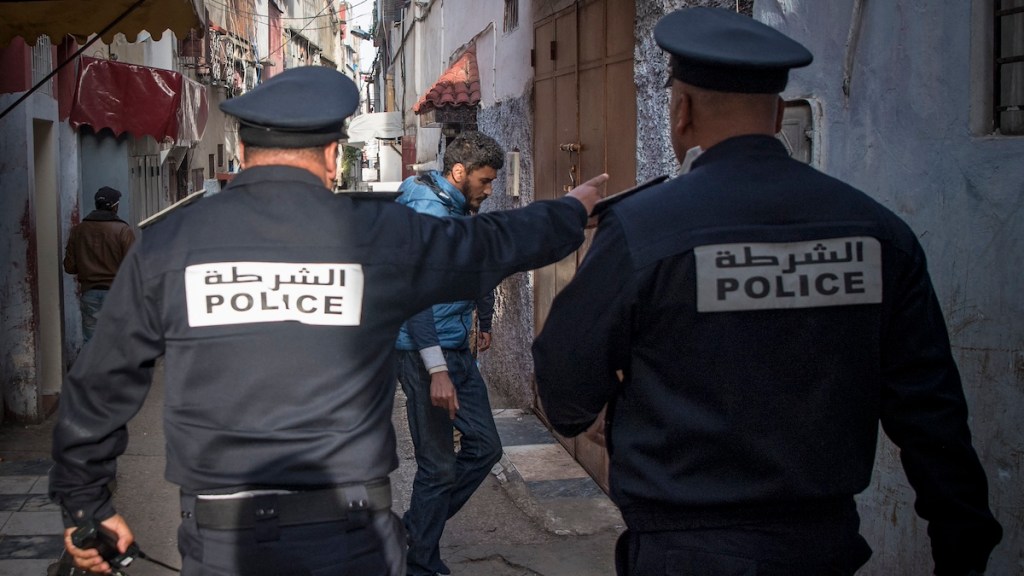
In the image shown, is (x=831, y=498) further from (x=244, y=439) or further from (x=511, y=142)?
(x=511, y=142)

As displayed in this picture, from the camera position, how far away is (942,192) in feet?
10.7

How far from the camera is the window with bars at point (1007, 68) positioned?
9.95ft

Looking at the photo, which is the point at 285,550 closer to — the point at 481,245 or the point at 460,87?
the point at 481,245

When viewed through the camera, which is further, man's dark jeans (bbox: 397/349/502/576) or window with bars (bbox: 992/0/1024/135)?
man's dark jeans (bbox: 397/349/502/576)

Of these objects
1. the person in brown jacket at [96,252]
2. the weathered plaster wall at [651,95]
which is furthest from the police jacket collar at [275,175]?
the person in brown jacket at [96,252]

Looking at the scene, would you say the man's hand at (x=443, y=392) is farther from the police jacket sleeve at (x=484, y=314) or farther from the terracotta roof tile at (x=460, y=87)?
the terracotta roof tile at (x=460, y=87)

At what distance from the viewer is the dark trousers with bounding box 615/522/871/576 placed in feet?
6.91

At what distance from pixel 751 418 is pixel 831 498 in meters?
0.24

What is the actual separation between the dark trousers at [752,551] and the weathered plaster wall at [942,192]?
43.3 inches

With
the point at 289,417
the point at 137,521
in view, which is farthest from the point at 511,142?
the point at 289,417

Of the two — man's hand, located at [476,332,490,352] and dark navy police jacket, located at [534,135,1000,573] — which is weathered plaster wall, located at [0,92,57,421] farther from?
dark navy police jacket, located at [534,135,1000,573]

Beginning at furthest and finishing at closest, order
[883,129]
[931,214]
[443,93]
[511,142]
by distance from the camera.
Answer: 1. [443,93]
2. [511,142]
3. [883,129]
4. [931,214]

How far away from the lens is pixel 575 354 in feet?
7.20

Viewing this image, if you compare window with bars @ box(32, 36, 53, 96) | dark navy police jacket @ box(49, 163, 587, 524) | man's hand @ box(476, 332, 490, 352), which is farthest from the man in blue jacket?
window with bars @ box(32, 36, 53, 96)
